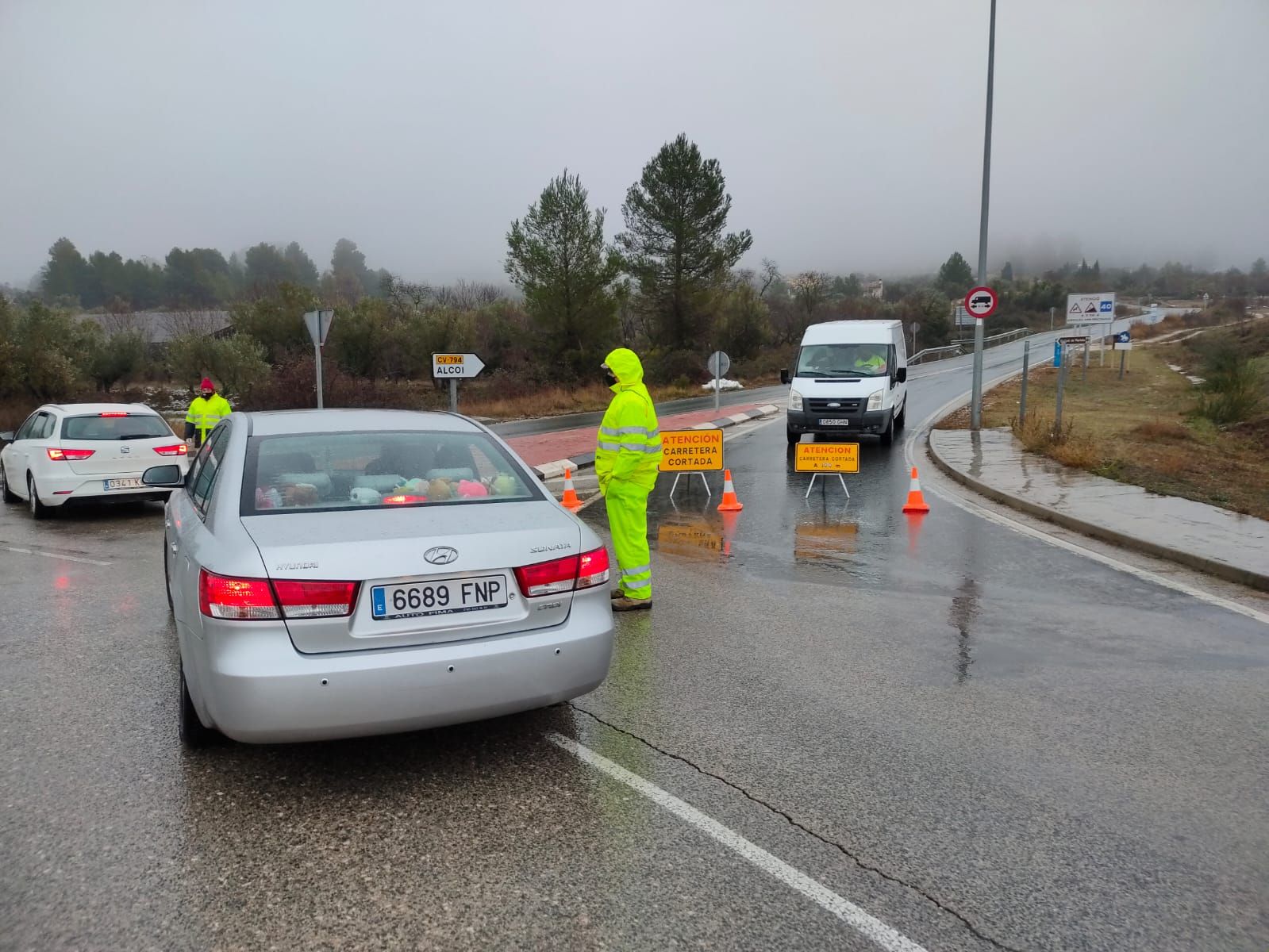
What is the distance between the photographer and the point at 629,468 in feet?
20.8

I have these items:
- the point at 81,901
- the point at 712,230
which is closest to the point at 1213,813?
A: the point at 81,901

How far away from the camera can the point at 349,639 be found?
3.48 metres

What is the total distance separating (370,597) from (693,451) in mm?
9420

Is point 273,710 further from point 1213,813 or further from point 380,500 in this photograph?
point 1213,813

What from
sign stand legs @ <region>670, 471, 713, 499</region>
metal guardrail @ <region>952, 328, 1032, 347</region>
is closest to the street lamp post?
sign stand legs @ <region>670, 471, 713, 499</region>

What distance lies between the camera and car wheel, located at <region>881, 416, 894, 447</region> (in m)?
17.2

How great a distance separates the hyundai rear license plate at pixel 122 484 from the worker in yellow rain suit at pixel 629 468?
24.1 ft

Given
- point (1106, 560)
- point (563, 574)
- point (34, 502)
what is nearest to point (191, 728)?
point (563, 574)

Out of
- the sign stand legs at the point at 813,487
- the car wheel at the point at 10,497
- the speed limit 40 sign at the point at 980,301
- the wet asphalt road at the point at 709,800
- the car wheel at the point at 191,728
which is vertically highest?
the speed limit 40 sign at the point at 980,301

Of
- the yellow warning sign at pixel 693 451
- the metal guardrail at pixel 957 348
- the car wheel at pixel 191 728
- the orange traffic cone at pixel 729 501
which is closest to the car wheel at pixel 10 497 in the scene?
the yellow warning sign at pixel 693 451

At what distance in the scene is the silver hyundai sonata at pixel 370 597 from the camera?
3422 millimetres

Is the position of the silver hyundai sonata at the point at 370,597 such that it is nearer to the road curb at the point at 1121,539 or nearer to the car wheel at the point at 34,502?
the road curb at the point at 1121,539

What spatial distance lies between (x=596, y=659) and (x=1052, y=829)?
1.93 m

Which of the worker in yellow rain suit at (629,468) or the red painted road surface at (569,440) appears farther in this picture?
the red painted road surface at (569,440)
